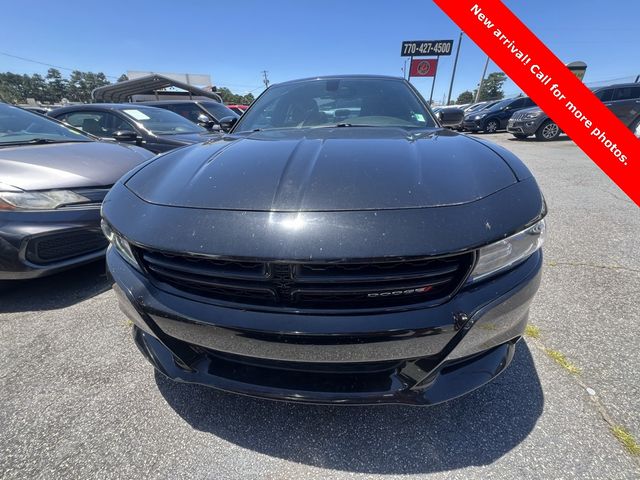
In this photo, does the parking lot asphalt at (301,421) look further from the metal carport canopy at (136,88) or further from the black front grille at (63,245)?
the metal carport canopy at (136,88)

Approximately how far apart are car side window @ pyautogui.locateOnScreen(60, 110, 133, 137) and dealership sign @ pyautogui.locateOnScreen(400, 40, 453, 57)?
106ft

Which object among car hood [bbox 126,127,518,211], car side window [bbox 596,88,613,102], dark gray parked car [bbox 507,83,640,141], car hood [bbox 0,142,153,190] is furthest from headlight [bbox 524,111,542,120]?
car hood [bbox 0,142,153,190]

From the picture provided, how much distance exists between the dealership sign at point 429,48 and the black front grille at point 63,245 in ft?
114

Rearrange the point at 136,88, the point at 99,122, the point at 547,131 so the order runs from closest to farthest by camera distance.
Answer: the point at 99,122, the point at 547,131, the point at 136,88

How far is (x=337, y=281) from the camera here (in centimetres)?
100

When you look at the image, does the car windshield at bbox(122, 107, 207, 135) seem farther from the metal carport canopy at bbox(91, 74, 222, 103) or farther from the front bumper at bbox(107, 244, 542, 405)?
the metal carport canopy at bbox(91, 74, 222, 103)

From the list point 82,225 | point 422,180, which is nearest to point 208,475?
point 422,180

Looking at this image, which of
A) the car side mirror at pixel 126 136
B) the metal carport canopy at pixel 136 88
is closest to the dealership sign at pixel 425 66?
the metal carport canopy at pixel 136 88

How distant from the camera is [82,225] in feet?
7.43

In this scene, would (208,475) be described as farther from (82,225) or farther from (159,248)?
(82,225)

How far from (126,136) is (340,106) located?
3.57m

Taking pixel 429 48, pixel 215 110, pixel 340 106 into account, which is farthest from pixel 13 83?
pixel 340 106

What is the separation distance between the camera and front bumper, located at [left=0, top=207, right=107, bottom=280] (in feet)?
6.76

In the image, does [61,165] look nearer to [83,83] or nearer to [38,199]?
[38,199]
